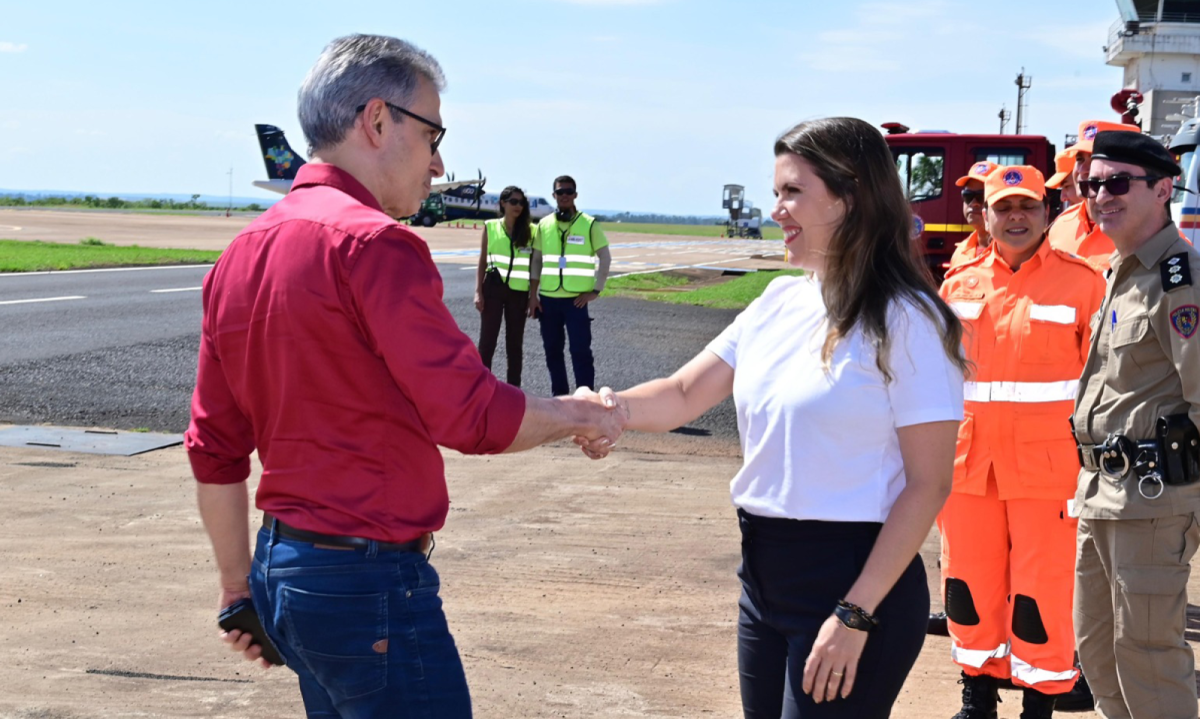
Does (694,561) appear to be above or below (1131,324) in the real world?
below

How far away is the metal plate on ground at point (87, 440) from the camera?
8.64m

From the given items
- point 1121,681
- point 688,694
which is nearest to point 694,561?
point 688,694

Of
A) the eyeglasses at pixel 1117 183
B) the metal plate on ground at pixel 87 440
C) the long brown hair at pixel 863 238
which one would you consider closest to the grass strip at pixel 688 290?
the metal plate on ground at pixel 87 440

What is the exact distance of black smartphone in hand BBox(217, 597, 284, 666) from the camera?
259 centimetres

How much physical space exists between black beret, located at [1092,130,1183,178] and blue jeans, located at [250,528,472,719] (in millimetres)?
2726

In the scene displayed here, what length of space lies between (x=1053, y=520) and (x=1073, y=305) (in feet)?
2.61

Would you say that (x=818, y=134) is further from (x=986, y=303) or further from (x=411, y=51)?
(x=986, y=303)

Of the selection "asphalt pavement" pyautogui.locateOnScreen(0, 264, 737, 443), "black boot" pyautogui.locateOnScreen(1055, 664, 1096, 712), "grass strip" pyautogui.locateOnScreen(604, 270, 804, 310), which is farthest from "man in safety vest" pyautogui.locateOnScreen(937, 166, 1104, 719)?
"grass strip" pyautogui.locateOnScreen(604, 270, 804, 310)

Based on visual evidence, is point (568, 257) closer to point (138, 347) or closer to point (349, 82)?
point (138, 347)

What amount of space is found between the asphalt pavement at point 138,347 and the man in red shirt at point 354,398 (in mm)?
7442

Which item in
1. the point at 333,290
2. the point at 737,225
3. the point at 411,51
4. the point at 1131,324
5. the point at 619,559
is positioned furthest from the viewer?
the point at 737,225

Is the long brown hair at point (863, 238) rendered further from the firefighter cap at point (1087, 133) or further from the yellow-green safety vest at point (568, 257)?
the yellow-green safety vest at point (568, 257)

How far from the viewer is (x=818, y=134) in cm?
253

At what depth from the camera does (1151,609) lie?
3660mm
